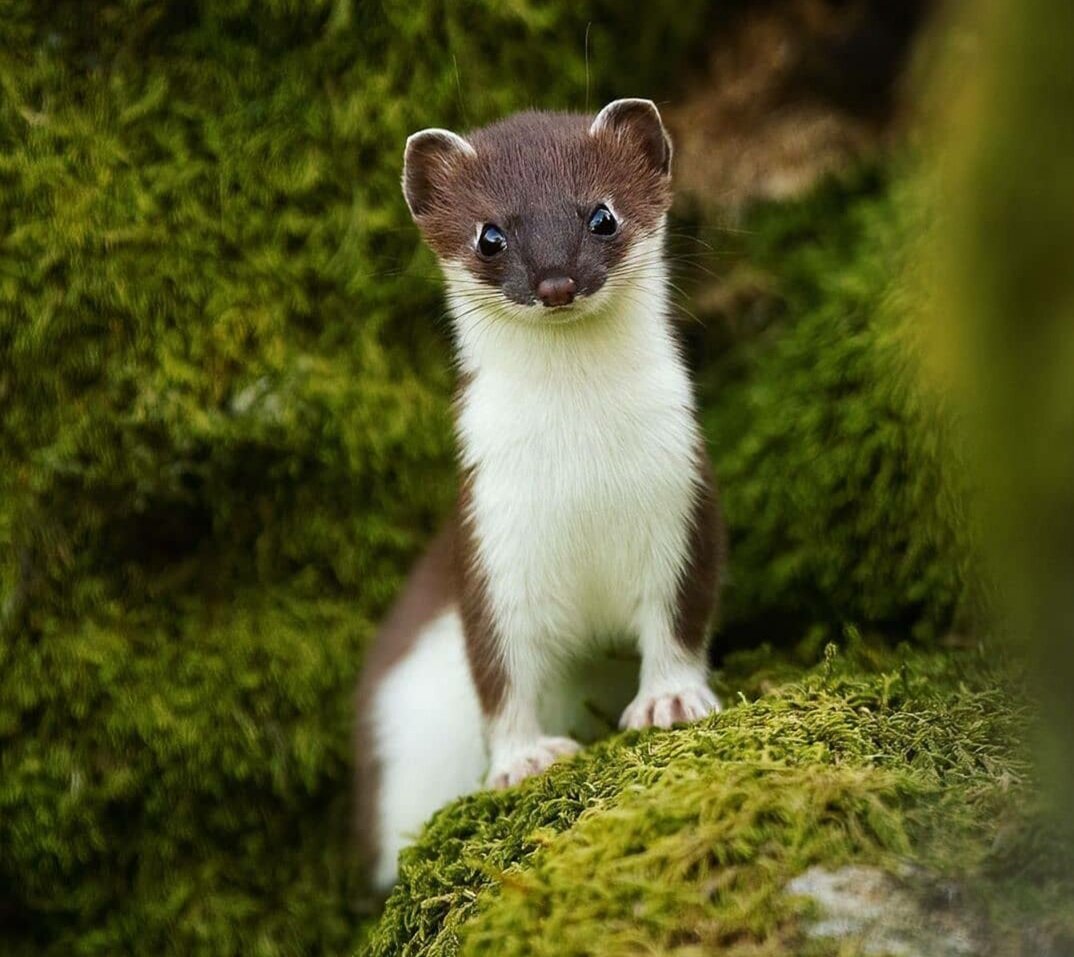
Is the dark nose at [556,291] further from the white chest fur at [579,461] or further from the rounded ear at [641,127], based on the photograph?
the rounded ear at [641,127]

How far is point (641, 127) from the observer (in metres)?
3.45

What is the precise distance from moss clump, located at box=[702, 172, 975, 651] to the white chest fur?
→ 2.64ft

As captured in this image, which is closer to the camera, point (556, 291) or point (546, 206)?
point (556, 291)

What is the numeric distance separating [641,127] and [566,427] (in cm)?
78

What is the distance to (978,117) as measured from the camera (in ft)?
4.73

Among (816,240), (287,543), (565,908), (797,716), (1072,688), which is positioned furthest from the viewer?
(816,240)

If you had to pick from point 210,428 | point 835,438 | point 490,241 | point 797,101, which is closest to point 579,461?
point 490,241

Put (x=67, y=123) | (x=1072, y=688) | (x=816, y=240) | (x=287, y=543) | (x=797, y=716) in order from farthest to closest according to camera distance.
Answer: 1. (x=816, y=240)
2. (x=287, y=543)
3. (x=67, y=123)
4. (x=797, y=716)
5. (x=1072, y=688)

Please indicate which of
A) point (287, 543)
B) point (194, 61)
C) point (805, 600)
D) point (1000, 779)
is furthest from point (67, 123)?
point (1000, 779)

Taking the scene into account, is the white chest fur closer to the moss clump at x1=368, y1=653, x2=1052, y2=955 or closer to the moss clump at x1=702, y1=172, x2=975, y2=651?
the moss clump at x1=368, y1=653, x2=1052, y2=955

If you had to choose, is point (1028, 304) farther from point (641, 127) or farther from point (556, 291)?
point (641, 127)

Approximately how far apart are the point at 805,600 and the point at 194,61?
238 centimetres

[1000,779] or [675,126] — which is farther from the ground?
[675,126]

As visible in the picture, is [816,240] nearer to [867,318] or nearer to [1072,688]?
[867,318]
